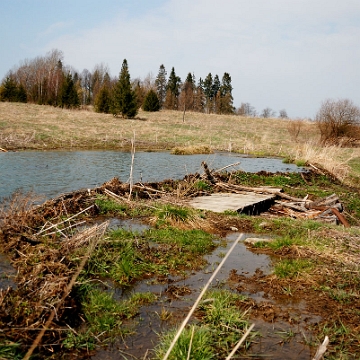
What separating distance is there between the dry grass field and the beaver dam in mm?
14077

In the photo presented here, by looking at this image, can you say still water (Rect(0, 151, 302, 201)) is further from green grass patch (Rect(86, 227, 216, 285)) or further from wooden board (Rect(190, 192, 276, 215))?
green grass patch (Rect(86, 227, 216, 285))

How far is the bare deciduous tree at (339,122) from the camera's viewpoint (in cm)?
3509

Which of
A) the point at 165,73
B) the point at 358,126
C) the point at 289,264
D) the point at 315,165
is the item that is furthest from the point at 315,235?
the point at 165,73

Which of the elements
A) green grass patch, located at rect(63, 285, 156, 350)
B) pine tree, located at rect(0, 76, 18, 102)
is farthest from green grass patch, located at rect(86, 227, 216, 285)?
pine tree, located at rect(0, 76, 18, 102)

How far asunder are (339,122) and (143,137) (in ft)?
62.7

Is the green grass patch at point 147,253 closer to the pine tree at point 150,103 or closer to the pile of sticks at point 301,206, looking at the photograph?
the pile of sticks at point 301,206

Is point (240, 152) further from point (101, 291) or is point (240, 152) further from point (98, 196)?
point (101, 291)

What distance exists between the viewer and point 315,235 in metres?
7.12

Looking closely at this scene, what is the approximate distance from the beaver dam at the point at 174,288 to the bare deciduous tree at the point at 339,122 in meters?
29.6

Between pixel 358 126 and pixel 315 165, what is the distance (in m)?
17.5

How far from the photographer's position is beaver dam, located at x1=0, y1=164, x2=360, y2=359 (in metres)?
3.51


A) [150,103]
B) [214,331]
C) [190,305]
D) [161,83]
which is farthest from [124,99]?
[214,331]

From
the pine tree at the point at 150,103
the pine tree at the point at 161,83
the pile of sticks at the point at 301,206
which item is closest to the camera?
the pile of sticks at the point at 301,206

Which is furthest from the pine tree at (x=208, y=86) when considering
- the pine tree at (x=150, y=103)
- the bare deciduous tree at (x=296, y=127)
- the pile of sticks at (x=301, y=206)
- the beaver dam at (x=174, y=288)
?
the beaver dam at (x=174, y=288)
